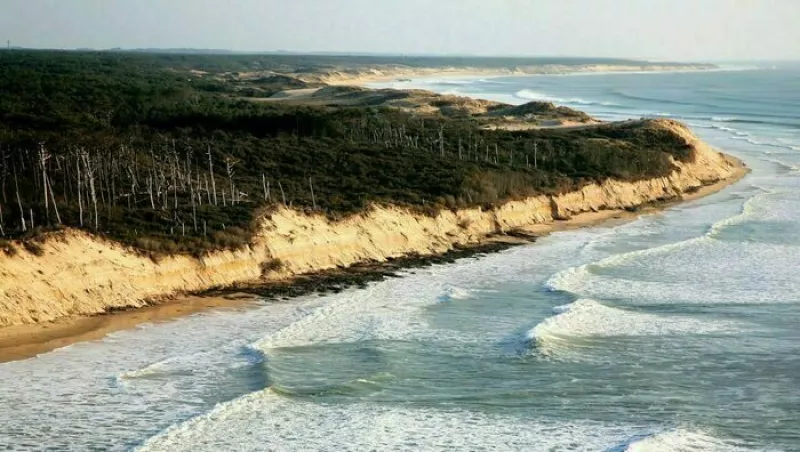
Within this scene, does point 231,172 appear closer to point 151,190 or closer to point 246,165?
point 246,165

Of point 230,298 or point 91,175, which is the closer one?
point 230,298

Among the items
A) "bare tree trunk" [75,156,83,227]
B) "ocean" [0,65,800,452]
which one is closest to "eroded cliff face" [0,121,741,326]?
"bare tree trunk" [75,156,83,227]

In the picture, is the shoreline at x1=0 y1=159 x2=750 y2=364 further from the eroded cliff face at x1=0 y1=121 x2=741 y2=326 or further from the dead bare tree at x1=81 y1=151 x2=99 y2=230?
the dead bare tree at x1=81 y1=151 x2=99 y2=230

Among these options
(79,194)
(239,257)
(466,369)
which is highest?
(79,194)

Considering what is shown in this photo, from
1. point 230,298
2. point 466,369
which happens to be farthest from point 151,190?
point 466,369

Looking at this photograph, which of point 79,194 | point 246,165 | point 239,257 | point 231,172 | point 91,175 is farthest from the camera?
point 246,165

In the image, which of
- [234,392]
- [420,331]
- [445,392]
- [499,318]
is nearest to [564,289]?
[499,318]

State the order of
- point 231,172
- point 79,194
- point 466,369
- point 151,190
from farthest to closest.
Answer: point 231,172 → point 151,190 → point 79,194 → point 466,369
